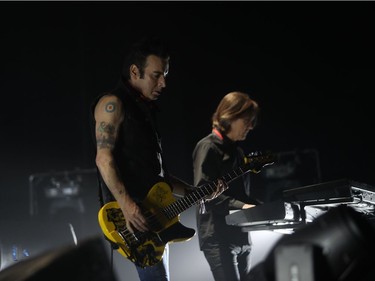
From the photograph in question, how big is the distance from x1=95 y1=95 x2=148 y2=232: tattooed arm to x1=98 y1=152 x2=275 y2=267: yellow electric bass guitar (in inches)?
2.3

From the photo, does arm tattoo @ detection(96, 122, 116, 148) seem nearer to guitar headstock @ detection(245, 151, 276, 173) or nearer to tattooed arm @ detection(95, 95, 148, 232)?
tattooed arm @ detection(95, 95, 148, 232)

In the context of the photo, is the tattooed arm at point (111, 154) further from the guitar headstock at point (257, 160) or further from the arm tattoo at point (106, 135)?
the guitar headstock at point (257, 160)

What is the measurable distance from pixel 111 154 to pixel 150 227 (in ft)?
1.15

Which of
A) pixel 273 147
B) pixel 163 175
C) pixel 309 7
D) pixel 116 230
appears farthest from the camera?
pixel 273 147

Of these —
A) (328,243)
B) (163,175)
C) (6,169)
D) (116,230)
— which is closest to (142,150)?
(163,175)

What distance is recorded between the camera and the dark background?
556 cm

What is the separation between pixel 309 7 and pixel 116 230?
16.8 feet

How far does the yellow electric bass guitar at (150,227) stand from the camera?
2176 mm

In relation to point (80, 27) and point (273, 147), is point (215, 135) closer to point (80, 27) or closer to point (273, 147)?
point (80, 27)

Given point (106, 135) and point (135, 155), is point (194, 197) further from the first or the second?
point (106, 135)

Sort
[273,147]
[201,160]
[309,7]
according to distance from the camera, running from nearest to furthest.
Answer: [201,160], [309,7], [273,147]

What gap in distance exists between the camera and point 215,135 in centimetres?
314

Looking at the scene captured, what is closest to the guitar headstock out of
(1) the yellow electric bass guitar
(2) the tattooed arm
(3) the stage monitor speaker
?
(1) the yellow electric bass guitar

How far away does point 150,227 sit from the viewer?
2215 millimetres
